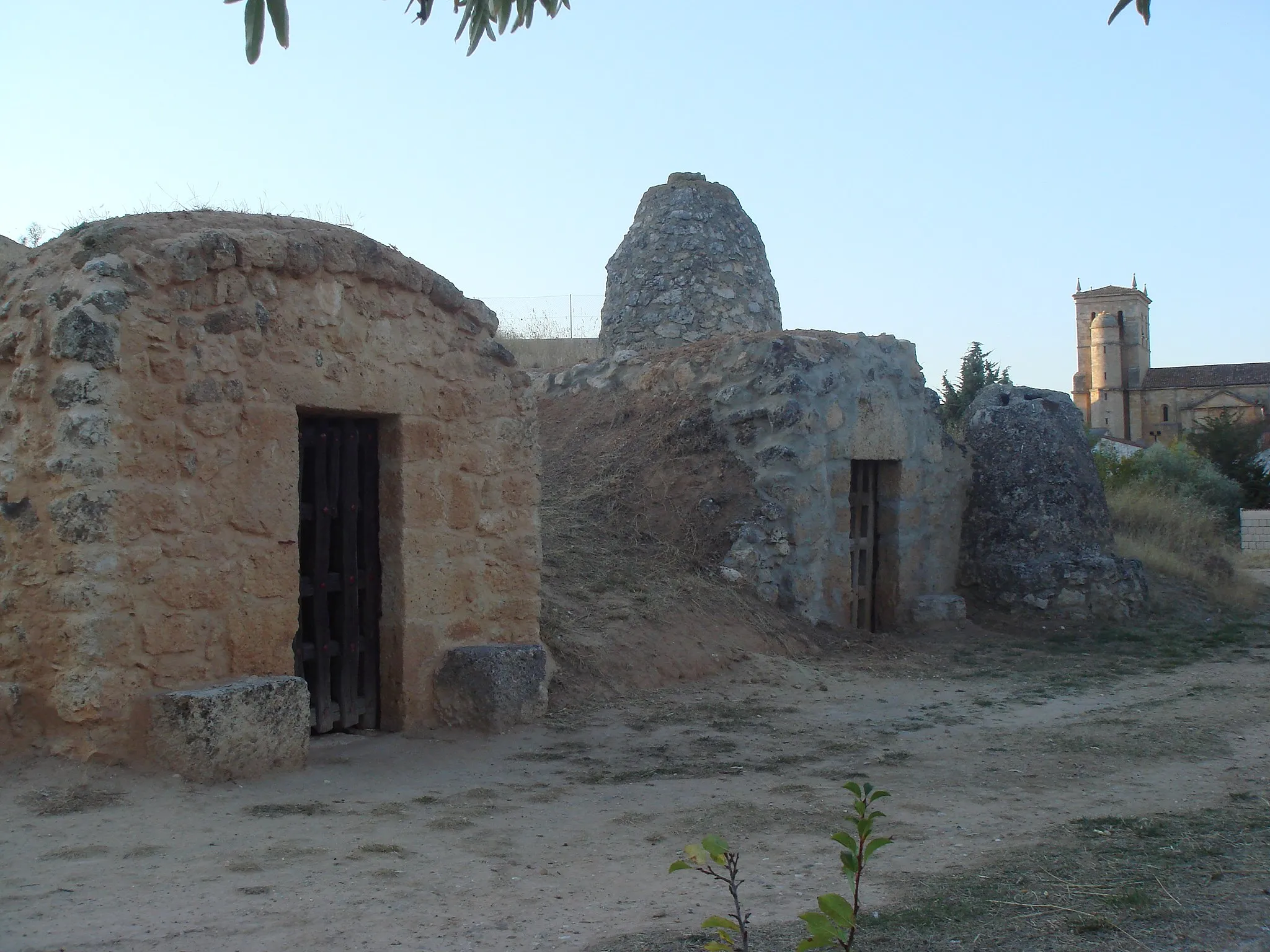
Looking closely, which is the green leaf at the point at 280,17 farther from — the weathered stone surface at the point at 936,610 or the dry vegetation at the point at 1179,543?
the dry vegetation at the point at 1179,543

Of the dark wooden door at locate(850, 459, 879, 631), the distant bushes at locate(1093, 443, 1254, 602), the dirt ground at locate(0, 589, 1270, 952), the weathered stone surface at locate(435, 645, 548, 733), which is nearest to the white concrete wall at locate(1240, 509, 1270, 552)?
the distant bushes at locate(1093, 443, 1254, 602)

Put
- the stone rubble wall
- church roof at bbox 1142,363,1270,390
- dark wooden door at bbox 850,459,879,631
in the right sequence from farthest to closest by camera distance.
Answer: church roof at bbox 1142,363,1270,390
dark wooden door at bbox 850,459,879,631
the stone rubble wall

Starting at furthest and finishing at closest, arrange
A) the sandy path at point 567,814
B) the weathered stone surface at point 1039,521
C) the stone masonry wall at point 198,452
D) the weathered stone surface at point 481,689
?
the weathered stone surface at point 1039,521, the weathered stone surface at point 481,689, the stone masonry wall at point 198,452, the sandy path at point 567,814

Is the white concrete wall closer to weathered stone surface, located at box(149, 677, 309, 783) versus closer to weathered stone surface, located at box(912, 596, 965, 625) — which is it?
weathered stone surface, located at box(912, 596, 965, 625)

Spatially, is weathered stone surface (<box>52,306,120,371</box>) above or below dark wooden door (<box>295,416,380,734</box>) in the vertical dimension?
above

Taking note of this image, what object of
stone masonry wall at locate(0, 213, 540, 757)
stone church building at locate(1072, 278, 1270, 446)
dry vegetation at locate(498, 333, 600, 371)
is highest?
stone church building at locate(1072, 278, 1270, 446)

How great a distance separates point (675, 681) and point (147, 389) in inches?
143

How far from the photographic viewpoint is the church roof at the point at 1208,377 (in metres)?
50.6

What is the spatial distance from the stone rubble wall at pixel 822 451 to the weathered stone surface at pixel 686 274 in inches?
52.2

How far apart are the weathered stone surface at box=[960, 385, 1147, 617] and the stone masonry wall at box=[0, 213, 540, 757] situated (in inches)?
229

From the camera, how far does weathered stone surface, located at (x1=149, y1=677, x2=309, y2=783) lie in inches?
174

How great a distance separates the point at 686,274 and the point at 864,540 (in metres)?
3.69

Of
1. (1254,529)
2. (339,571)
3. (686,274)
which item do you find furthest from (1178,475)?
(339,571)

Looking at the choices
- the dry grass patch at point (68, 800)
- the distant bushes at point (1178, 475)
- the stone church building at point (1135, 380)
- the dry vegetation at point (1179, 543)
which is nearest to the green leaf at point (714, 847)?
the dry grass patch at point (68, 800)
